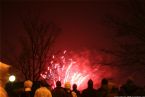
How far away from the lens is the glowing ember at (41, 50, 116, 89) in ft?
111

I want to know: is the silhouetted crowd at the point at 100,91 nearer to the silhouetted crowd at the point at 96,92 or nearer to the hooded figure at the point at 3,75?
the silhouetted crowd at the point at 96,92

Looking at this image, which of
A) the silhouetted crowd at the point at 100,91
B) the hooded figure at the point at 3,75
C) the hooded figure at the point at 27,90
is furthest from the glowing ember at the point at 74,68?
the hooded figure at the point at 3,75

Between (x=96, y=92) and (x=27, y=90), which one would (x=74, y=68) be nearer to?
(x=96, y=92)

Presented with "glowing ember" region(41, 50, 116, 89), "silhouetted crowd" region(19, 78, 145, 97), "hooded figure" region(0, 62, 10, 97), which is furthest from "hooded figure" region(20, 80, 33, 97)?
"glowing ember" region(41, 50, 116, 89)

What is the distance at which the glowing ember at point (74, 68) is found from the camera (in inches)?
1329

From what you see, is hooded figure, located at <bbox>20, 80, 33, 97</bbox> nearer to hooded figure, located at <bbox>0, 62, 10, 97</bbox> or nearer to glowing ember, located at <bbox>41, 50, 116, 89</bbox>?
hooded figure, located at <bbox>0, 62, 10, 97</bbox>

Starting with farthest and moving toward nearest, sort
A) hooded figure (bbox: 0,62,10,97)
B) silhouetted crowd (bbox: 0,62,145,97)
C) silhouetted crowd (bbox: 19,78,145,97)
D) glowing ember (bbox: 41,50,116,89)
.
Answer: glowing ember (bbox: 41,50,116,89) → silhouetted crowd (bbox: 19,78,145,97) → silhouetted crowd (bbox: 0,62,145,97) → hooded figure (bbox: 0,62,10,97)

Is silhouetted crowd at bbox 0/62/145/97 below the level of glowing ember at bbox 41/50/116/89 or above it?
below

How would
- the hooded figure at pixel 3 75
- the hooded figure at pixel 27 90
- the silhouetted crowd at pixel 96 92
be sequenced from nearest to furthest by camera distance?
1. the hooded figure at pixel 3 75
2. the silhouetted crowd at pixel 96 92
3. the hooded figure at pixel 27 90

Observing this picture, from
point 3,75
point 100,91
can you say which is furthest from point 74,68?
point 3,75

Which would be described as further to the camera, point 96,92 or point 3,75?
point 96,92

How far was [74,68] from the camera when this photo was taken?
36.0 metres

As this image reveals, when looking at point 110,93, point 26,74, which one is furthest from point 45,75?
point 110,93

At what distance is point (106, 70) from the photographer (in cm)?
3534
